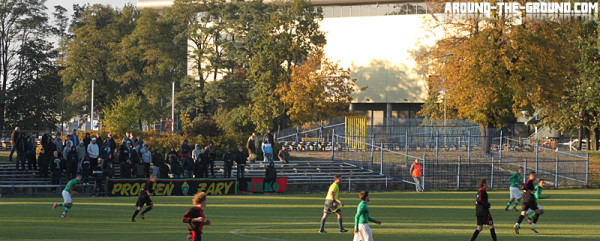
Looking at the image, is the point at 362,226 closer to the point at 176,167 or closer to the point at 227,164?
the point at 176,167

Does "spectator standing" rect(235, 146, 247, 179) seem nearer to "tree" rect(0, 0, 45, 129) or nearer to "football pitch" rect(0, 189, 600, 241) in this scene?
"football pitch" rect(0, 189, 600, 241)

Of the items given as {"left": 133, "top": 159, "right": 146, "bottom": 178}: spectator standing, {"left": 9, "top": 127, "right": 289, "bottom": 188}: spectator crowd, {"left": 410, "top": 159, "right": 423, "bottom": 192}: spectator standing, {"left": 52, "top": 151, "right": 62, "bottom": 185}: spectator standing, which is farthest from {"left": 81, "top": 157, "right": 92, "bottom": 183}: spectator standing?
{"left": 410, "top": 159, "right": 423, "bottom": 192}: spectator standing

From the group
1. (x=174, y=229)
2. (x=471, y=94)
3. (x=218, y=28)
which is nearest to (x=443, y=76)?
(x=471, y=94)

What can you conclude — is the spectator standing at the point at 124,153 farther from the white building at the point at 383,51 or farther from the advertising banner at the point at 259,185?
the white building at the point at 383,51

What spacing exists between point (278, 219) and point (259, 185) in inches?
568

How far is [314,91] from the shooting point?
66.9m

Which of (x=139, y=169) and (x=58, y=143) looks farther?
(x=58, y=143)

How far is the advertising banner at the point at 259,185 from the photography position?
40219mm

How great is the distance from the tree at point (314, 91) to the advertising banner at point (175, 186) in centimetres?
2709

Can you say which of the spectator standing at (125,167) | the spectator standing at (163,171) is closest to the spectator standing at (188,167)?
the spectator standing at (163,171)

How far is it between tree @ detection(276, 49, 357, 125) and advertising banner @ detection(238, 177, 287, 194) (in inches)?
995

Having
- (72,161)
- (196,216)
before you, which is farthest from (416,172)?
(196,216)

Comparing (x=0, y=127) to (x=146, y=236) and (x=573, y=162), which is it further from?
(x=146, y=236)

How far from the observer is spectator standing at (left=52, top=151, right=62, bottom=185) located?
36.8 meters
